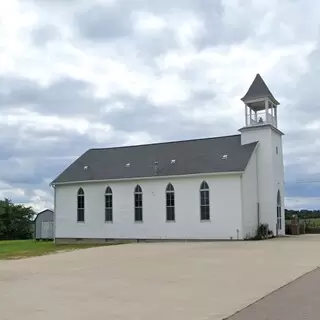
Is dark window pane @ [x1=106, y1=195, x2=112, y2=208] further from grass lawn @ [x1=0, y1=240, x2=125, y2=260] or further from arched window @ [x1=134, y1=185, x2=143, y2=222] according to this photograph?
grass lawn @ [x1=0, y1=240, x2=125, y2=260]

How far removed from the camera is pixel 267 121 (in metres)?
36.6

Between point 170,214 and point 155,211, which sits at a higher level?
point 155,211

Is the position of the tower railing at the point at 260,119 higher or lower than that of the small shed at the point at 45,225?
higher

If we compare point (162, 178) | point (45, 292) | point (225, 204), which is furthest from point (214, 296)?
point (162, 178)

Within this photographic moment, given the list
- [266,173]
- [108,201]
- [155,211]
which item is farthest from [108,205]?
[266,173]

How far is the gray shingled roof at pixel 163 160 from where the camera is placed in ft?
116

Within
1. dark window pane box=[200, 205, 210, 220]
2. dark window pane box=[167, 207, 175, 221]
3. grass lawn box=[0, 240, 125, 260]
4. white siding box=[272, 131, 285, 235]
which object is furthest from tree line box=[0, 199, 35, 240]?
white siding box=[272, 131, 285, 235]

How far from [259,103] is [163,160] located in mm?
8339

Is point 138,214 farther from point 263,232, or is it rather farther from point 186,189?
point 263,232

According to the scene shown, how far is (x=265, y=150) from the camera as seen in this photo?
36188 mm

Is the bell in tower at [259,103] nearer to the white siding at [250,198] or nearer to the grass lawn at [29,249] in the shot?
the white siding at [250,198]

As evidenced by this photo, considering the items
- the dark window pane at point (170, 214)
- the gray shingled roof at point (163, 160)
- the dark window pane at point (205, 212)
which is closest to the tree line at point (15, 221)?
the gray shingled roof at point (163, 160)

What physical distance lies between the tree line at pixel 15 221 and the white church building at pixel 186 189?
22814 mm

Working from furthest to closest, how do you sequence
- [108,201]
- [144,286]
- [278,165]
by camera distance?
[108,201] < [278,165] < [144,286]
